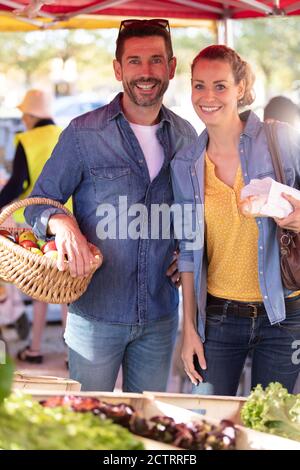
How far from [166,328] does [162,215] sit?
0.43 meters

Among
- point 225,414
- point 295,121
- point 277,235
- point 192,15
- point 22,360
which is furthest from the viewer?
point 22,360

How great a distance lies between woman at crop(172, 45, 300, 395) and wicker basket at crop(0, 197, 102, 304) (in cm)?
42

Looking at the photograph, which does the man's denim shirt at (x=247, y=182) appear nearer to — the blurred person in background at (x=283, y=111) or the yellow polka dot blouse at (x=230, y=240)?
the yellow polka dot blouse at (x=230, y=240)

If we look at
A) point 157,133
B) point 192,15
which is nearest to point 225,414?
point 157,133

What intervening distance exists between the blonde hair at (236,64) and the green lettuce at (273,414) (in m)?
1.13

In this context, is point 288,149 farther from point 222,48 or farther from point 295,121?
point 295,121

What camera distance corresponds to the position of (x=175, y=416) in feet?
6.95

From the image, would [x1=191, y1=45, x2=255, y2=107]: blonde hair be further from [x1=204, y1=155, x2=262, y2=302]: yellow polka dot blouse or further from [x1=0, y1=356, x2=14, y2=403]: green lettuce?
[x1=0, y1=356, x2=14, y2=403]: green lettuce

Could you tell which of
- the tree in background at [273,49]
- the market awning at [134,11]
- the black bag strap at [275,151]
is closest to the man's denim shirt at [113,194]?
the black bag strap at [275,151]

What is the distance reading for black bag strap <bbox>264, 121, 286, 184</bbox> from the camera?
2.80m

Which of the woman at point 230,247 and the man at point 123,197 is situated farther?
the man at point 123,197

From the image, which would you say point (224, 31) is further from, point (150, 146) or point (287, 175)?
point (287, 175)

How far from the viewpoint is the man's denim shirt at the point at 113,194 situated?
3.01 meters

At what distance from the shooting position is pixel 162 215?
3059 mm
